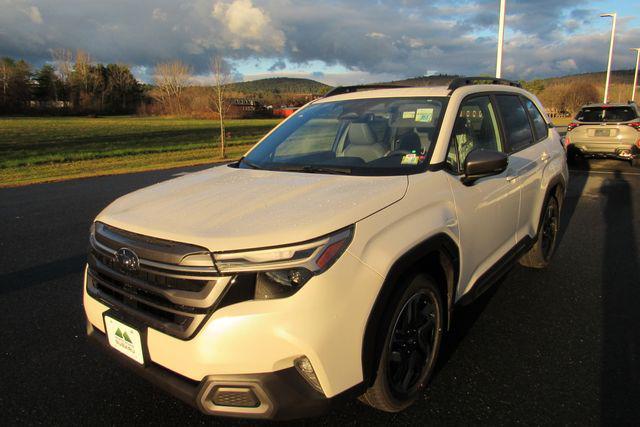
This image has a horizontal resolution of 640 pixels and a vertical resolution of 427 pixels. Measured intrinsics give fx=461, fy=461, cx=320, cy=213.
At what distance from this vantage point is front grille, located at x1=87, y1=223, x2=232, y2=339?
1.92 meters

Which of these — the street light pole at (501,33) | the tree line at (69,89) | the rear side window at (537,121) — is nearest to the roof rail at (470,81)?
the rear side window at (537,121)

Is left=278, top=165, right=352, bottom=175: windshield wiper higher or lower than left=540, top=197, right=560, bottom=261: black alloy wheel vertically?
higher

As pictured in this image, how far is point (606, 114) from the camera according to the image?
1191 cm

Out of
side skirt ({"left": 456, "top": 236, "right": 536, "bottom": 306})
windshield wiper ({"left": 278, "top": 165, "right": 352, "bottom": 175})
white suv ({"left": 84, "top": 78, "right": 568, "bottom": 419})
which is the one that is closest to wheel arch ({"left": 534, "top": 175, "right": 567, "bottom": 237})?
side skirt ({"left": 456, "top": 236, "right": 536, "bottom": 306})

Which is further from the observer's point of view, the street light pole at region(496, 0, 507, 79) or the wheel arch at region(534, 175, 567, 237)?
the street light pole at region(496, 0, 507, 79)

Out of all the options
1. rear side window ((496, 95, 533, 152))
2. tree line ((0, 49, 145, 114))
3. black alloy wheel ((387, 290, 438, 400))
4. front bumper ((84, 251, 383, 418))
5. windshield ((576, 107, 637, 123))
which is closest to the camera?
front bumper ((84, 251, 383, 418))

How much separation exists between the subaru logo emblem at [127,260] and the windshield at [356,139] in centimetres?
124

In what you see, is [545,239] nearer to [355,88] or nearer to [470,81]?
[470,81]

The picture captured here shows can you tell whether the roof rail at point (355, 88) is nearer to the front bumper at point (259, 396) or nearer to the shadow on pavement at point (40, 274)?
the front bumper at point (259, 396)

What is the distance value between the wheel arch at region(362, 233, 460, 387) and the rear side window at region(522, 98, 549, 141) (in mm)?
2462

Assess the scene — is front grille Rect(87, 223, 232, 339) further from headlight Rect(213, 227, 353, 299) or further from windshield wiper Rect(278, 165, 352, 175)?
windshield wiper Rect(278, 165, 352, 175)

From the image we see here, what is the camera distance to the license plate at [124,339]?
214 centimetres

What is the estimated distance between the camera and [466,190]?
287 cm

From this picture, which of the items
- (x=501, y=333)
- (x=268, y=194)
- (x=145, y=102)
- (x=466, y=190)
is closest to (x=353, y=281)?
(x=268, y=194)
